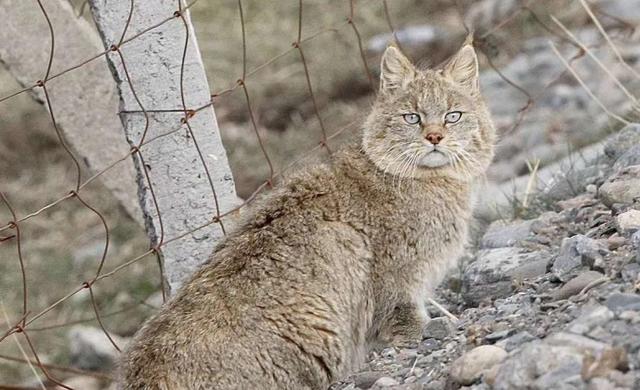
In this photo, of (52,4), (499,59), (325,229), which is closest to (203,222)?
(325,229)

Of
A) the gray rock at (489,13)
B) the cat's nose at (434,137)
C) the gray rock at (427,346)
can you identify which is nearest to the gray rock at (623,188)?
the cat's nose at (434,137)

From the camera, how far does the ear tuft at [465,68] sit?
4.44 metres

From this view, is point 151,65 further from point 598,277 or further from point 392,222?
point 598,277

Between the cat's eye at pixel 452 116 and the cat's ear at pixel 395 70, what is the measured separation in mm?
229

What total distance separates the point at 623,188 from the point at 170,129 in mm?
1697

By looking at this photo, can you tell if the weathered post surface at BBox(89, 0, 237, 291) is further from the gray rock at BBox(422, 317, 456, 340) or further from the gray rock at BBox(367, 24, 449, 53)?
the gray rock at BBox(367, 24, 449, 53)

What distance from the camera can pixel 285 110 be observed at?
28.7 feet

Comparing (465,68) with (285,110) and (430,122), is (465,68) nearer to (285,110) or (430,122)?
(430,122)

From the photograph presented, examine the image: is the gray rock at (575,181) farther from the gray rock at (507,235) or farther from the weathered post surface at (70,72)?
the weathered post surface at (70,72)

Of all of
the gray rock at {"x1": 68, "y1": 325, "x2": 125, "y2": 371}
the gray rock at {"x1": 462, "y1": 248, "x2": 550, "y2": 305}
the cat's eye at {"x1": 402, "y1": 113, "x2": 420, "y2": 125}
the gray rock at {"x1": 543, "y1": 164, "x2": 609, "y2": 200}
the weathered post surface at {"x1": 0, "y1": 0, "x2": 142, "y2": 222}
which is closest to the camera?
the gray rock at {"x1": 462, "y1": 248, "x2": 550, "y2": 305}

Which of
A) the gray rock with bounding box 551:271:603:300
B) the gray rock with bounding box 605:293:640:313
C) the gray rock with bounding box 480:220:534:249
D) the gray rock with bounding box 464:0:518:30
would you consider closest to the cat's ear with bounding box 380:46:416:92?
the gray rock with bounding box 480:220:534:249

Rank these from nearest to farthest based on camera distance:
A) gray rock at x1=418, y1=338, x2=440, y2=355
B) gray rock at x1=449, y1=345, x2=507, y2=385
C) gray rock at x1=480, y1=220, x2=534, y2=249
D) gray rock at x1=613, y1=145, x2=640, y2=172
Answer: gray rock at x1=449, y1=345, x2=507, y2=385 < gray rock at x1=418, y1=338, x2=440, y2=355 < gray rock at x1=613, y1=145, x2=640, y2=172 < gray rock at x1=480, y1=220, x2=534, y2=249

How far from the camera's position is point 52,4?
4879 mm

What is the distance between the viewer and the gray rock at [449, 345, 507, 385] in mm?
3188
